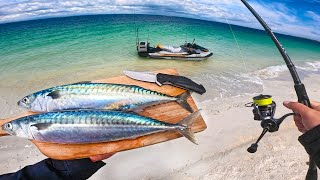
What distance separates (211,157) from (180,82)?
2.41 m

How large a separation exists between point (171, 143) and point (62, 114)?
3458mm

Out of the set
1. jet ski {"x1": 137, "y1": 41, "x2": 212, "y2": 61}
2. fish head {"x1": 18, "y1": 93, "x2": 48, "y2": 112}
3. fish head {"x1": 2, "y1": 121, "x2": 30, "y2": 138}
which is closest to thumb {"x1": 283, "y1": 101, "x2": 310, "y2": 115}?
fish head {"x1": 2, "y1": 121, "x2": 30, "y2": 138}

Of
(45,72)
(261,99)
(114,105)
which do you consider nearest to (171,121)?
(114,105)

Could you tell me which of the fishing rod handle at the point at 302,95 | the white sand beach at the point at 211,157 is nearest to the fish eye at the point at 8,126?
the white sand beach at the point at 211,157

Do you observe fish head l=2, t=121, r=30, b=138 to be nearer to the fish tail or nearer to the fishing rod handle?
the fish tail

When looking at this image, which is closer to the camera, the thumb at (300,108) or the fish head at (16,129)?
the thumb at (300,108)

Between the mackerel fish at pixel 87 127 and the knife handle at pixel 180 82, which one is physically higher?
the knife handle at pixel 180 82

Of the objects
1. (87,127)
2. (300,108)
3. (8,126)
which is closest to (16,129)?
(8,126)

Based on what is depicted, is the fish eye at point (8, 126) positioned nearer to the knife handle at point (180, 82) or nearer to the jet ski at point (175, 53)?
the knife handle at point (180, 82)

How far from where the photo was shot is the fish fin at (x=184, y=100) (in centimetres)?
401

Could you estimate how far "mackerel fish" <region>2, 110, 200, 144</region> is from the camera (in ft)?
11.1

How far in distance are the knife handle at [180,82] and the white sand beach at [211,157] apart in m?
2.10

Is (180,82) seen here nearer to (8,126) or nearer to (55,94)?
(55,94)

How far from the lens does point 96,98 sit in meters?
4.04
